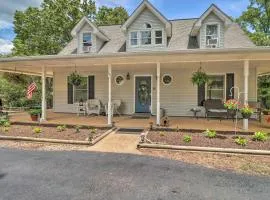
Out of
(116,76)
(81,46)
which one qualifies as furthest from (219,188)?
(81,46)

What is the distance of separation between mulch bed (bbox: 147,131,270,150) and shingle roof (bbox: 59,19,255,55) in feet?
18.4

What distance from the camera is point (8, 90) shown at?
20.1 metres

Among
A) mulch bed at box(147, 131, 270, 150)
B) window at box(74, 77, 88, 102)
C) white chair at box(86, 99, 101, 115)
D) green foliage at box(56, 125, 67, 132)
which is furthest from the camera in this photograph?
window at box(74, 77, 88, 102)

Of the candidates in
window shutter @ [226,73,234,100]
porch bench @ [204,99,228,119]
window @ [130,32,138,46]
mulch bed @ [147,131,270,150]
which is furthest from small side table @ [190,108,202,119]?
window @ [130,32,138,46]

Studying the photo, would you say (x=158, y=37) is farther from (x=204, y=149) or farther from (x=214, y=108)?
(x=204, y=149)

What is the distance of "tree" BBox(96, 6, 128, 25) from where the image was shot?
27.2 meters

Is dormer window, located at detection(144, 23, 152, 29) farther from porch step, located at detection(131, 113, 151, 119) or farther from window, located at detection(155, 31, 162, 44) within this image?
porch step, located at detection(131, 113, 151, 119)

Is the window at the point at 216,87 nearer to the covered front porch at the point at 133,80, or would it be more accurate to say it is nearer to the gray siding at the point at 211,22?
the covered front porch at the point at 133,80

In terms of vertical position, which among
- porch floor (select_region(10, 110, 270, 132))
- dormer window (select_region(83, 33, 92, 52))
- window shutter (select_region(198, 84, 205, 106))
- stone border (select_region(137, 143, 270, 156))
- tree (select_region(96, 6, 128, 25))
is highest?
tree (select_region(96, 6, 128, 25))

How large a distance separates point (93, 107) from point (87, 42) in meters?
3.73

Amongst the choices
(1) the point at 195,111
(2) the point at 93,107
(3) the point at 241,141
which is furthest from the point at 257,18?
(3) the point at 241,141

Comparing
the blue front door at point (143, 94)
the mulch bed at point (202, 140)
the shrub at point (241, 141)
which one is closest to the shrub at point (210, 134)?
the mulch bed at point (202, 140)

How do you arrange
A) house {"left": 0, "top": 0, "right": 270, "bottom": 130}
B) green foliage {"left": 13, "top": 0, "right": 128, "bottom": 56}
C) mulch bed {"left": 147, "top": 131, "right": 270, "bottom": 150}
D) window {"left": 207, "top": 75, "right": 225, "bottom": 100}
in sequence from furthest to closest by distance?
green foliage {"left": 13, "top": 0, "right": 128, "bottom": 56}
window {"left": 207, "top": 75, "right": 225, "bottom": 100}
house {"left": 0, "top": 0, "right": 270, "bottom": 130}
mulch bed {"left": 147, "top": 131, "right": 270, "bottom": 150}

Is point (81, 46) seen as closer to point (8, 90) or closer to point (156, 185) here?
point (8, 90)
